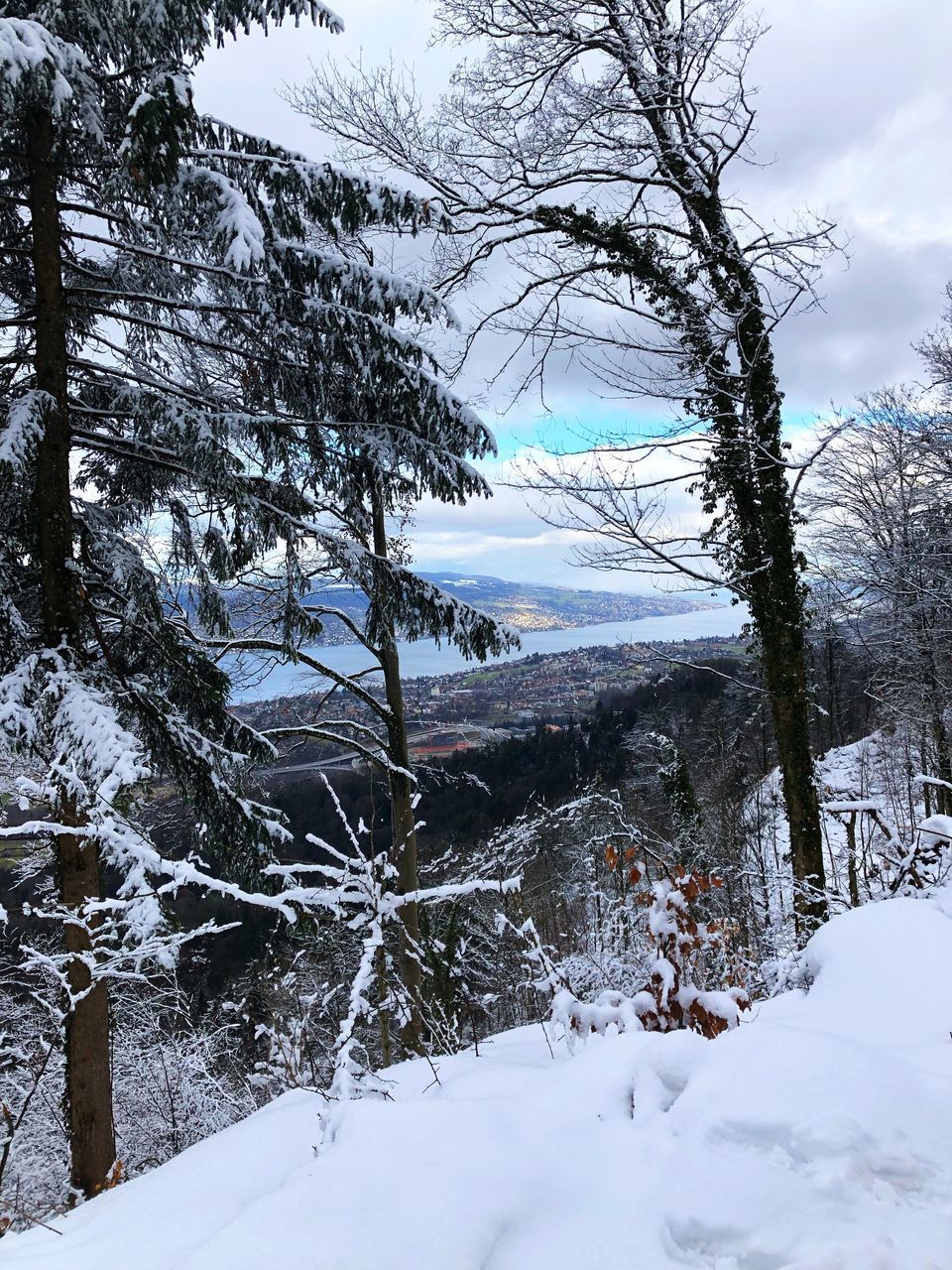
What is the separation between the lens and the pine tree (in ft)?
13.0

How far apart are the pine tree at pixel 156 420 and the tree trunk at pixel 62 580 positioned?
2cm

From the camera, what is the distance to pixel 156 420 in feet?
15.6

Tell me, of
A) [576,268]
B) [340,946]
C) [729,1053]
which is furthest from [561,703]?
[729,1053]

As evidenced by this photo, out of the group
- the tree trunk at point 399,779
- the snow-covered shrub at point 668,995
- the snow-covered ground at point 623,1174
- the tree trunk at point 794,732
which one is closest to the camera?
the snow-covered ground at point 623,1174

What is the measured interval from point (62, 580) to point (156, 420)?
4.29ft

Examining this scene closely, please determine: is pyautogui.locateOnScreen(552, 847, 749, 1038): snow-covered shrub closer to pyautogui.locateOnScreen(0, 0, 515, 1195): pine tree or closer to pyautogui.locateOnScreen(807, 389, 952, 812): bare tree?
pyautogui.locateOnScreen(0, 0, 515, 1195): pine tree

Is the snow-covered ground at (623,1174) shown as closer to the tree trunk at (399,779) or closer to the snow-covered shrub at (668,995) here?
the snow-covered shrub at (668,995)

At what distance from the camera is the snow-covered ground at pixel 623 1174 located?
1.24 m

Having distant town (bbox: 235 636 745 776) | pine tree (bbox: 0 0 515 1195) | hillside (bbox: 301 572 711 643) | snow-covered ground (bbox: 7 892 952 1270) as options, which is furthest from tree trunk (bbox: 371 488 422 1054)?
hillside (bbox: 301 572 711 643)

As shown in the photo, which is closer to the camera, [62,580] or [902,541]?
[62,580]

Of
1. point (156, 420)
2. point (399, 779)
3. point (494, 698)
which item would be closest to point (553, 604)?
point (494, 698)

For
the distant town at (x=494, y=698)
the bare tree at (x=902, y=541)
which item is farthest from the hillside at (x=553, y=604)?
the bare tree at (x=902, y=541)

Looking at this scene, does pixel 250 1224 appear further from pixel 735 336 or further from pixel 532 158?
pixel 532 158

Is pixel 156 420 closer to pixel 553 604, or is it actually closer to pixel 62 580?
pixel 62 580
